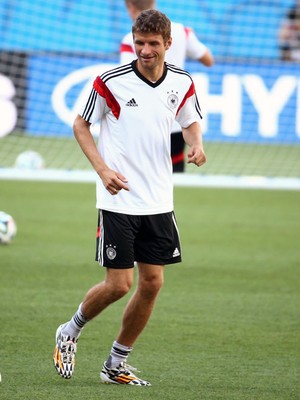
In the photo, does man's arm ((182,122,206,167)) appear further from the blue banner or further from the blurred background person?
the blurred background person

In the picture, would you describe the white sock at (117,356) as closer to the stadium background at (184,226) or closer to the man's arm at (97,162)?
the stadium background at (184,226)

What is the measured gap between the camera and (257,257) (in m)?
9.44

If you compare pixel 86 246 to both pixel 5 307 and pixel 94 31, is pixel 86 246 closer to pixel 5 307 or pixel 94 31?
pixel 5 307

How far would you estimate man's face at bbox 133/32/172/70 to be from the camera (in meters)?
5.31

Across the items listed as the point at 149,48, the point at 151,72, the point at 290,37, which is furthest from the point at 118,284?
the point at 290,37

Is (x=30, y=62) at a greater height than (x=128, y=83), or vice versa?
(x=128, y=83)

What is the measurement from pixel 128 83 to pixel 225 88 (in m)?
10.3

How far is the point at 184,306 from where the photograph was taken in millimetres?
7488

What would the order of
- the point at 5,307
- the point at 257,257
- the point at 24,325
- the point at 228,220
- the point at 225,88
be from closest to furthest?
the point at 24,325 < the point at 5,307 < the point at 257,257 < the point at 228,220 < the point at 225,88

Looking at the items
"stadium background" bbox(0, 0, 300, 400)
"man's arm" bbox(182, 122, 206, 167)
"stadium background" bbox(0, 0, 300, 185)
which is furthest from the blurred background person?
"man's arm" bbox(182, 122, 206, 167)

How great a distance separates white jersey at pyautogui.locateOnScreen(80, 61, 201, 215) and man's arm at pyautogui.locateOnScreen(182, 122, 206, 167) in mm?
146

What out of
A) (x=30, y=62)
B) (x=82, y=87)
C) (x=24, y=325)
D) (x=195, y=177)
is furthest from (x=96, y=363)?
(x=30, y=62)

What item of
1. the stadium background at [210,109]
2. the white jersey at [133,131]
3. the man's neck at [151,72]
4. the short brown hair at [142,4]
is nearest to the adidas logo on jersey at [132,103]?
the white jersey at [133,131]

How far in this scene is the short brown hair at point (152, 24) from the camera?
530 cm
